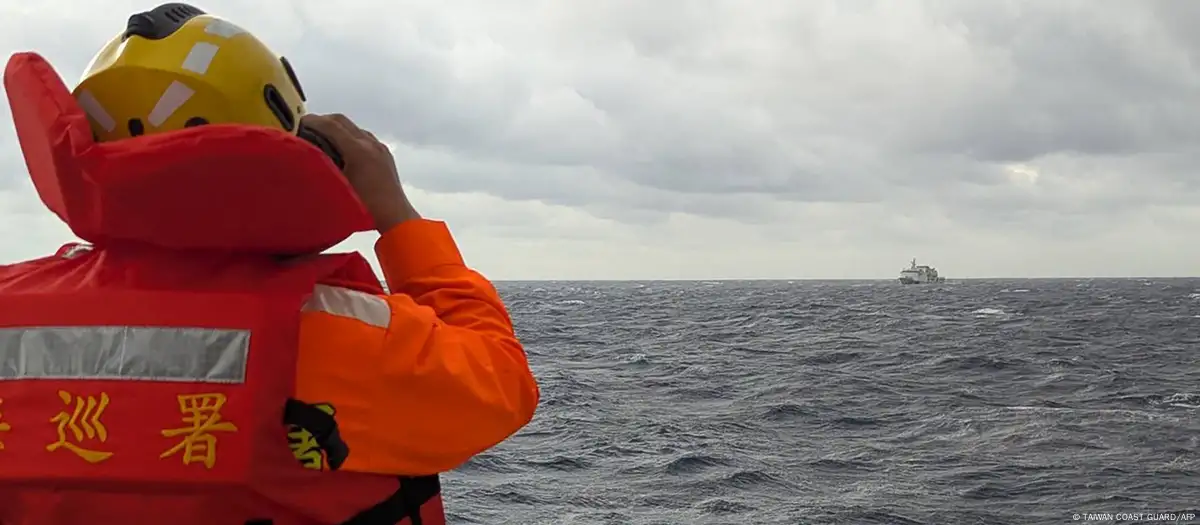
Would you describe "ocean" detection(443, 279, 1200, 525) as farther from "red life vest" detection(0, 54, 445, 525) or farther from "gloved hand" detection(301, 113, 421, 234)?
"red life vest" detection(0, 54, 445, 525)

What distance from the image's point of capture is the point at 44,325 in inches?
58.7

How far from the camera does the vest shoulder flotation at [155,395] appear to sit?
144 centimetres

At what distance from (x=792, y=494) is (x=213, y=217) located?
30.2 ft

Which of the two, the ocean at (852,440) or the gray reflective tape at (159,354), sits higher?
the gray reflective tape at (159,354)

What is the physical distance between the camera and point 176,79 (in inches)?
58.1

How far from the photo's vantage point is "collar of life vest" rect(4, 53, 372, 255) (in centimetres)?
128

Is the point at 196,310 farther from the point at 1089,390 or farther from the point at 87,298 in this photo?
the point at 1089,390

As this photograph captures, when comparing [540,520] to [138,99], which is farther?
[540,520]

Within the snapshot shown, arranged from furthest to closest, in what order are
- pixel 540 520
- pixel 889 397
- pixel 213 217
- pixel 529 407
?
1. pixel 889 397
2. pixel 540 520
3. pixel 529 407
4. pixel 213 217

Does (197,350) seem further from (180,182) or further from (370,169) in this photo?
(370,169)

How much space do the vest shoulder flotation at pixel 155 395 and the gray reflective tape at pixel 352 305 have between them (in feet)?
0.11

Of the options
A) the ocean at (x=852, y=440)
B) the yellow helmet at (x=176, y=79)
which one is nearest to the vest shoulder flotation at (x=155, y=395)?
the yellow helmet at (x=176, y=79)

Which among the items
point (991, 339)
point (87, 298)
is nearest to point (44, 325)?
point (87, 298)

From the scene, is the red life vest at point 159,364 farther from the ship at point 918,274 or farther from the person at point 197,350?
the ship at point 918,274
